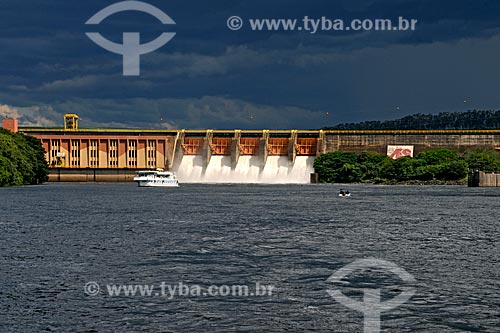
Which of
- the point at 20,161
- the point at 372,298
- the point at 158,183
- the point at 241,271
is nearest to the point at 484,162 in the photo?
the point at 158,183

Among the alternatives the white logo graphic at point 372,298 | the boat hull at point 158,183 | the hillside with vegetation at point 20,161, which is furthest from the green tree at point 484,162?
the white logo graphic at point 372,298

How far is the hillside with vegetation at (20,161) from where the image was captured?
150000 mm

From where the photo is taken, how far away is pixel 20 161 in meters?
159

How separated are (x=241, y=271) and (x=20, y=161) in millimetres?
134851

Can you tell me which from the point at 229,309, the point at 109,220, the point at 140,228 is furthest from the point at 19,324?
the point at 109,220

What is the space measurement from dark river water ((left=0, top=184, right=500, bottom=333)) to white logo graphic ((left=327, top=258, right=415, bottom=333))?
1.04 feet

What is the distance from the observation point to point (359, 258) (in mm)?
38312

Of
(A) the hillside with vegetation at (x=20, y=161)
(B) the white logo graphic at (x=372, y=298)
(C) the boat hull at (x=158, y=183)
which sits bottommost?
(B) the white logo graphic at (x=372, y=298)

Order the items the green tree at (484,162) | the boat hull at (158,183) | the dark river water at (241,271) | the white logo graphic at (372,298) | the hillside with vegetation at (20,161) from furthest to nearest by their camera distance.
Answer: the green tree at (484,162) < the boat hull at (158,183) < the hillside with vegetation at (20,161) < the white logo graphic at (372,298) < the dark river water at (241,271)

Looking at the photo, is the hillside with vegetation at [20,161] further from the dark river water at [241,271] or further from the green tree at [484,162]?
the green tree at [484,162]

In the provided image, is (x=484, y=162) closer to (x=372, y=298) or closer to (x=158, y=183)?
(x=158, y=183)

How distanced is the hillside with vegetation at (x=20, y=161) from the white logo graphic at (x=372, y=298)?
12354cm

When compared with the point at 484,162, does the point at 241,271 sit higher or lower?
lower

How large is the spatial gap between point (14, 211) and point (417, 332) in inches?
2386
